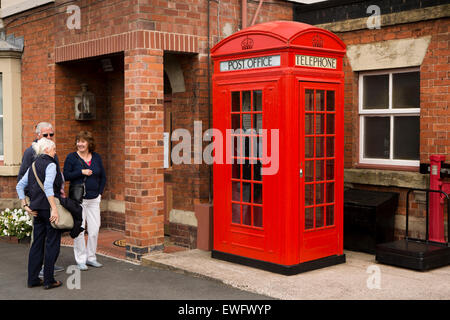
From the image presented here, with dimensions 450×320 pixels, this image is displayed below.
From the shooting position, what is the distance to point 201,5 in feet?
27.9

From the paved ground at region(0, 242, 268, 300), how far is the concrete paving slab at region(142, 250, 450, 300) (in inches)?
6.5

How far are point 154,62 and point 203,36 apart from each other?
102 centimetres

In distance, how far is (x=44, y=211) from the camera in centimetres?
660

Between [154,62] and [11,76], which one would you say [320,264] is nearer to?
[154,62]

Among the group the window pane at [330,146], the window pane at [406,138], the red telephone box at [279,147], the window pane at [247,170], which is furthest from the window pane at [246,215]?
the window pane at [406,138]

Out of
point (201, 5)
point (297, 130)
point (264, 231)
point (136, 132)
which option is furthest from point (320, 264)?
point (201, 5)

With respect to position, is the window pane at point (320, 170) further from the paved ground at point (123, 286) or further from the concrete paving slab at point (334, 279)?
the paved ground at point (123, 286)

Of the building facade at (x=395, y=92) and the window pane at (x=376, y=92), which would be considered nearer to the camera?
the building facade at (x=395, y=92)

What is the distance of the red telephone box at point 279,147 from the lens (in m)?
6.86

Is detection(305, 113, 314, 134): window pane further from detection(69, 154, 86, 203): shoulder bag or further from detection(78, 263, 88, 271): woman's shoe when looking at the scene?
detection(78, 263, 88, 271): woman's shoe

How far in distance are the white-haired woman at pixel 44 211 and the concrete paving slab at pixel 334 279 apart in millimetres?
1489

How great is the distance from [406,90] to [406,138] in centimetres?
68

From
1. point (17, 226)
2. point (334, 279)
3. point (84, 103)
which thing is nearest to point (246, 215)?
point (334, 279)

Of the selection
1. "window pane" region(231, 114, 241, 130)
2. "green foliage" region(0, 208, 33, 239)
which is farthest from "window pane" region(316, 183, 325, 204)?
"green foliage" region(0, 208, 33, 239)
